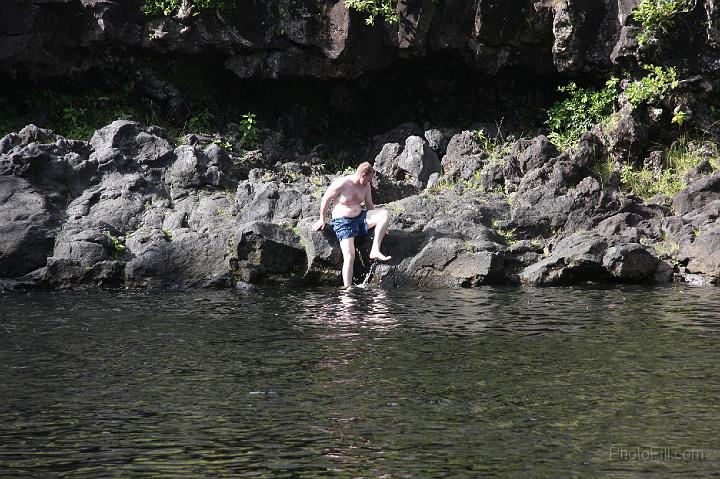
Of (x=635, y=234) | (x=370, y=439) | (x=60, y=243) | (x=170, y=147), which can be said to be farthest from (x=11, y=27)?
(x=370, y=439)

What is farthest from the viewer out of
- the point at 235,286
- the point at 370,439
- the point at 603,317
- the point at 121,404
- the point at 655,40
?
the point at 655,40

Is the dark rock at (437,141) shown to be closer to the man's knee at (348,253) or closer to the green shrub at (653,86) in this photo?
the green shrub at (653,86)

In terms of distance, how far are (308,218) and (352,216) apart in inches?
36.2

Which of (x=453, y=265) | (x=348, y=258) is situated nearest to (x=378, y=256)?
(x=348, y=258)

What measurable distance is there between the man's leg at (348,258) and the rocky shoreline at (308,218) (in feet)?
0.83

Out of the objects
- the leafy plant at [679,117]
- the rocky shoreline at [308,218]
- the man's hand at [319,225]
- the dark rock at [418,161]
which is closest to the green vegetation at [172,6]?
the rocky shoreline at [308,218]

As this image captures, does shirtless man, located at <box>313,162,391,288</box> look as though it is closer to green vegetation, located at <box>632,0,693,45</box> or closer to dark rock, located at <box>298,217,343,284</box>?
dark rock, located at <box>298,217,343,284</box>

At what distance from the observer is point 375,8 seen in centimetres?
1762

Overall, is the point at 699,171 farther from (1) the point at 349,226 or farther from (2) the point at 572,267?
(1) the point at 349,226

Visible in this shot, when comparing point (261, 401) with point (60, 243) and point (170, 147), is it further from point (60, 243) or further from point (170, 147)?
point (170, 147)

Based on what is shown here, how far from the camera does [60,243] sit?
544 inches

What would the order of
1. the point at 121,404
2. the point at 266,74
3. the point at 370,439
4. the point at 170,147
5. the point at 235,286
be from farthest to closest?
1. the point at 266,74
2. the point at 170,147
3. the point at 235,286
4. the point at 121,404
5. the point at 370,439

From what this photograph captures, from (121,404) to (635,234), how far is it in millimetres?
9784

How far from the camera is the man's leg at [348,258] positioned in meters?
13.6
